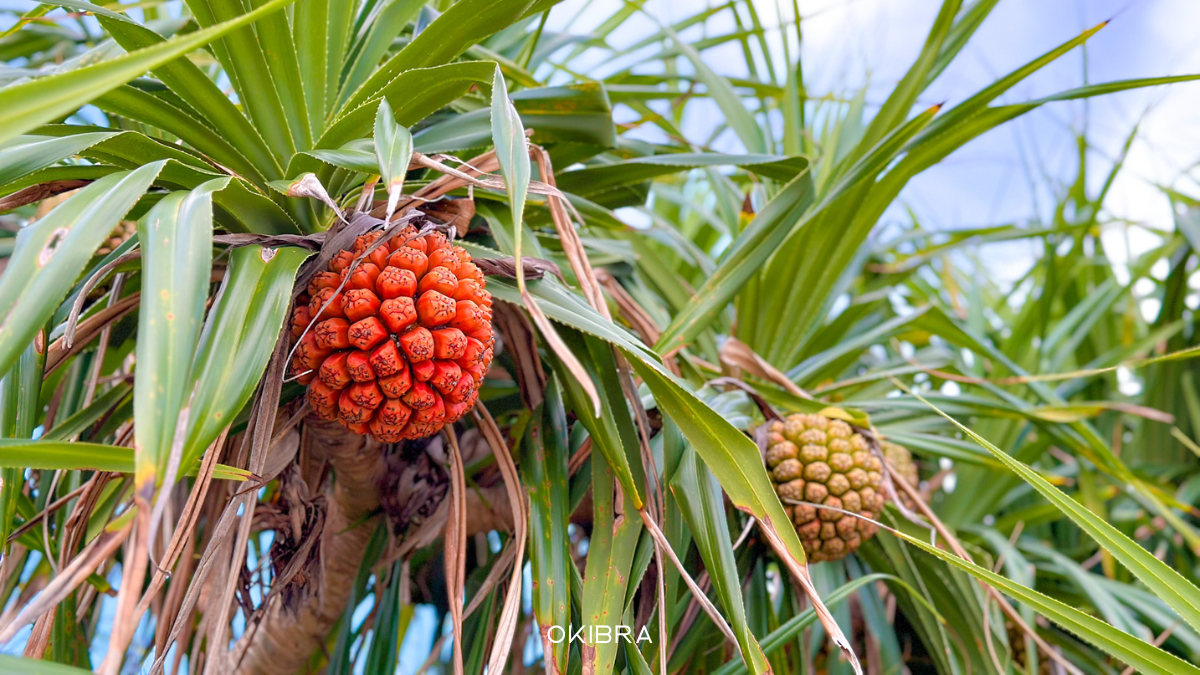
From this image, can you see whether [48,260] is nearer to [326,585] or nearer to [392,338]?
[392,338]

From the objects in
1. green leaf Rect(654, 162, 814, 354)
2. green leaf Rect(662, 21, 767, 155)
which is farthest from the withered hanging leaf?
A: green leaf Rect(662, 21, 767, 155)

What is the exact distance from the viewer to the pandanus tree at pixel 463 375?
0.47 metres

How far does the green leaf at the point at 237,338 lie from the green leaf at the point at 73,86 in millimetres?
149

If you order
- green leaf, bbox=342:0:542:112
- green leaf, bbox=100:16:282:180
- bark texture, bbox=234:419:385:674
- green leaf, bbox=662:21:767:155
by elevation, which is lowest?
bark texture, bbox=234:419:385:674

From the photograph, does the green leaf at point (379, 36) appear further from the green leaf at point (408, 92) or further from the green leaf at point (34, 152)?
the green leaf at point (34, 152)

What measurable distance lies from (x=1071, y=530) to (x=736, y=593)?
3.76ft

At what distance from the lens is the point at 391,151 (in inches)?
20.0

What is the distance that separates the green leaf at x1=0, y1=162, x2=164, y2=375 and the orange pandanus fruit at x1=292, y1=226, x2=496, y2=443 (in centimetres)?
15

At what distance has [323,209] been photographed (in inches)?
26.9

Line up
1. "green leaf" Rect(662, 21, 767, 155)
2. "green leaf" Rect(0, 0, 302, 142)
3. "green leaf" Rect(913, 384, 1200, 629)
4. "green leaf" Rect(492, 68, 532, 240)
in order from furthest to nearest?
"green leaf" Rect(662, 21, 767, 155) → "green leaf" Rect(913, 384, 1200, 629) → "green leaf" Rect(492, 68, 532, 240) → "green leaf" Rect(0, 0, 302, 142)

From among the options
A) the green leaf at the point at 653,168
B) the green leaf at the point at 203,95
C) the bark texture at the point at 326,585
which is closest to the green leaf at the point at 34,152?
the green leaf at the point at 203,95

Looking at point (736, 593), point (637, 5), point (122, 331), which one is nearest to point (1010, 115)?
point (637, 5)

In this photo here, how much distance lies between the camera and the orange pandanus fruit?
21.4 inches

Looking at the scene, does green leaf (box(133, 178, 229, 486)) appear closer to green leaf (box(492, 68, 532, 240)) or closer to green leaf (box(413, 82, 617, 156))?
green leaf (box(492, 68, 532, 240))
